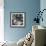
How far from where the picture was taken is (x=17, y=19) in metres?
5.90

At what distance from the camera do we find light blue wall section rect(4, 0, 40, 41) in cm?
584

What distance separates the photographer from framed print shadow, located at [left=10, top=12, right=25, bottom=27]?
5.86m

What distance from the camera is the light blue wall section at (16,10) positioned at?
5.84 meters

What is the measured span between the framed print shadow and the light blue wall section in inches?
5.0

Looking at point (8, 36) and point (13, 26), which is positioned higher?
point (13, 26)

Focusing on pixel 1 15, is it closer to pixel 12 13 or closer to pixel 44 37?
pixel 12 13

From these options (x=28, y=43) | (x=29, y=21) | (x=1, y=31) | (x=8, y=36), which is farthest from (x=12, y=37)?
(x=28, y=43)

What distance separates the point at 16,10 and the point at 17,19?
381mm

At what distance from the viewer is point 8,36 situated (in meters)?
5.86

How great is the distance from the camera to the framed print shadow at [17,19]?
586cm

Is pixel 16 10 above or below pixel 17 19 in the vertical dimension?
above

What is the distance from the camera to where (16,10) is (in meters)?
5.86

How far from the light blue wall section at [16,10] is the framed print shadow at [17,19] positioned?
13 cm

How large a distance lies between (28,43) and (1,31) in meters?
2.65
